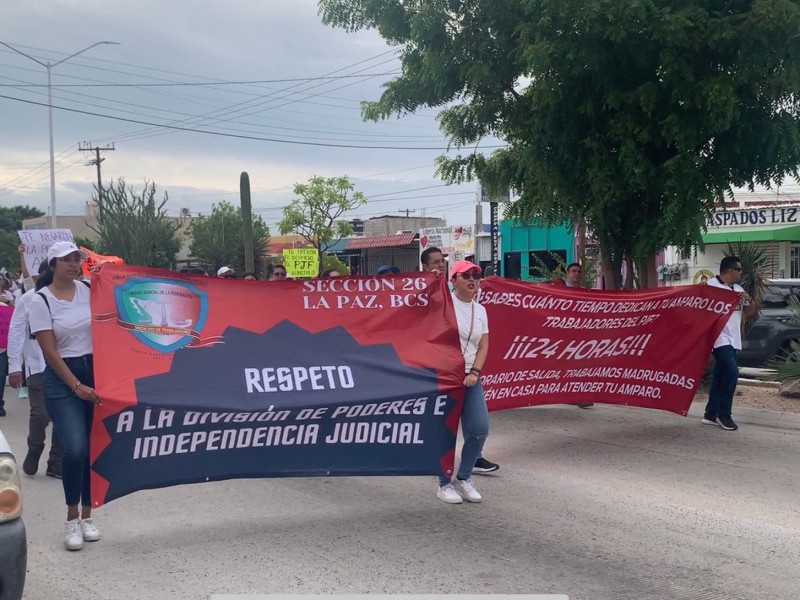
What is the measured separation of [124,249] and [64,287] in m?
38.6

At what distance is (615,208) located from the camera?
10641 millimetres

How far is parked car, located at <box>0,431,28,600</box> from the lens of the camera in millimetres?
3490

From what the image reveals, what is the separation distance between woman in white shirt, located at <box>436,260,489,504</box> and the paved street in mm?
151

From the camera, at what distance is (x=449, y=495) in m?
6.20

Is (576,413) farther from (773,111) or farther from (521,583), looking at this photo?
(521,583)

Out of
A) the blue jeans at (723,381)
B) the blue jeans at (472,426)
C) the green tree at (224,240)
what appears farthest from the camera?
the green tree at (224,240)

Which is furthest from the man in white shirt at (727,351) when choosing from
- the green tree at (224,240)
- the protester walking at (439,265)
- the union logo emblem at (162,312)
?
the green tree at (224,240)

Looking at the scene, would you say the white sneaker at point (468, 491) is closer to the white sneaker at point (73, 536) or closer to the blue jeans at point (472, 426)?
the blue jeans at point (472, 426)

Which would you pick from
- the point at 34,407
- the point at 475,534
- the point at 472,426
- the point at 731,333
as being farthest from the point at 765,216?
the point at 34,407

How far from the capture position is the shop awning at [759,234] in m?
26.4

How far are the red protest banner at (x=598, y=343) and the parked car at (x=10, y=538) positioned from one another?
16.0ft

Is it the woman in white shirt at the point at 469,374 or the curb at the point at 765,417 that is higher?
the woman in white shirt at the point at 469,374

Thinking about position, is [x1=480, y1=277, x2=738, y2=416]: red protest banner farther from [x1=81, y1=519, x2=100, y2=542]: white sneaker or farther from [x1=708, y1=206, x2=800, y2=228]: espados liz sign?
[x1=708, y1=206, x2=800, y2=228]: espados liz sign

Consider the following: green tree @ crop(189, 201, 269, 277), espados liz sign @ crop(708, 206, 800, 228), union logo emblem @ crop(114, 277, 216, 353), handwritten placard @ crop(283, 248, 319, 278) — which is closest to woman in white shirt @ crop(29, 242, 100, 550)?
union logo emblem @ crop(114, 277, 216, 353)
